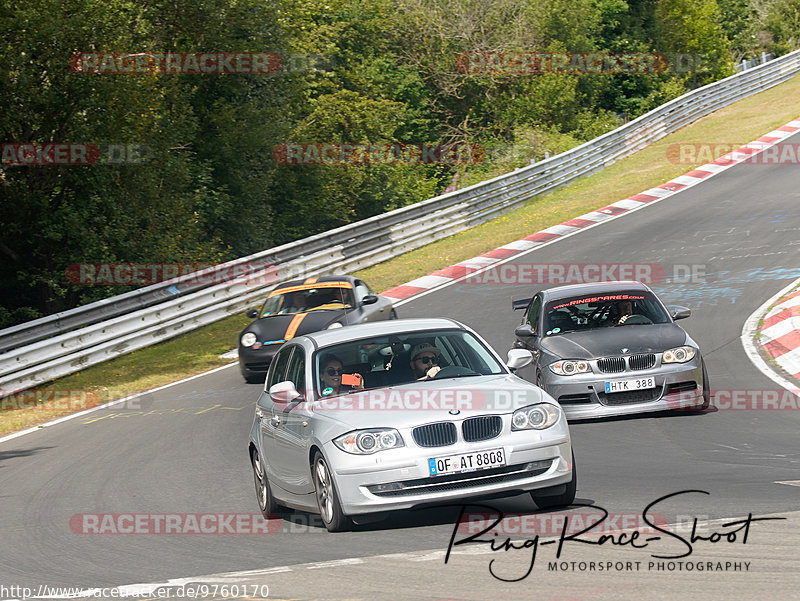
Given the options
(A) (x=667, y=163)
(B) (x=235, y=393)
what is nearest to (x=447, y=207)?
(A) (x=667, y=163)

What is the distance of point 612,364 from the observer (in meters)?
11.3

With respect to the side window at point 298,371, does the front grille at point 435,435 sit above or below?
below

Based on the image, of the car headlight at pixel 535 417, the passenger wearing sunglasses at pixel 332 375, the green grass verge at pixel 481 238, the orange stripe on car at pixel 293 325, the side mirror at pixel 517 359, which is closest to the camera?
the car headlight at pixel 535 417

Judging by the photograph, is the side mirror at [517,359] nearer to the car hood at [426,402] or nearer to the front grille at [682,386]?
the car hood at [426,402]

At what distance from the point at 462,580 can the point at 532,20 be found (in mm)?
41922

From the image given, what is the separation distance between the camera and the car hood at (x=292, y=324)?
15.9 m

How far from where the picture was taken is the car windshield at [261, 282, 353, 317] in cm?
1688

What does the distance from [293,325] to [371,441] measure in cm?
914

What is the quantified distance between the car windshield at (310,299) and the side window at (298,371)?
26.0 feet

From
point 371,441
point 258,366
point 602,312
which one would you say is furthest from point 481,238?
point 371,441

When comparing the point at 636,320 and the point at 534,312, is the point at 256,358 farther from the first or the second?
the point at 636,320

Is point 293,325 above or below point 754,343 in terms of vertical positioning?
above

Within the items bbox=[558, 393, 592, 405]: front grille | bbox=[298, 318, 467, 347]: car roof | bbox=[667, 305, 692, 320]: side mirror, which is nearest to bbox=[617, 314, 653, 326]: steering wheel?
bbox=[667, 305, 692, 320]: side mirror

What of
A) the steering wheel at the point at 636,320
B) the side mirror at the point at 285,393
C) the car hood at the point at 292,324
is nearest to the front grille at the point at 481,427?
the side mirror at the point at 285,393
